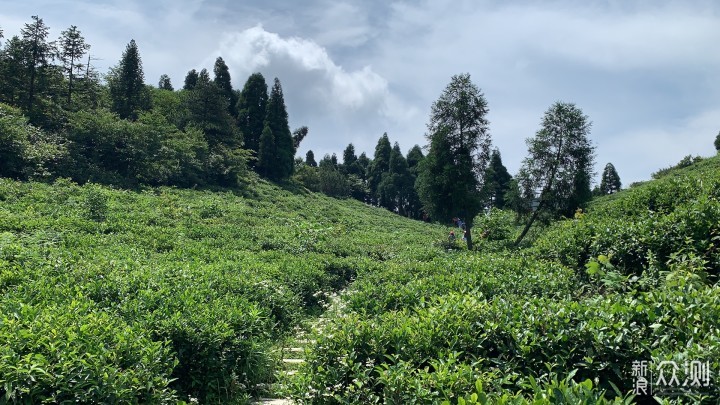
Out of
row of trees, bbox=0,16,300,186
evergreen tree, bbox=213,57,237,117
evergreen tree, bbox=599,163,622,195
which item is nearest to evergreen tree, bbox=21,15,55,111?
row of trees, bbox=0,16,300,186

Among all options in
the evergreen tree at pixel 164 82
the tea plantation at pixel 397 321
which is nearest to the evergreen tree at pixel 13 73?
the tea plantation at pixel 397 321

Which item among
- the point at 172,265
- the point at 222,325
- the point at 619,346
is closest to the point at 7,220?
the point at 172,265

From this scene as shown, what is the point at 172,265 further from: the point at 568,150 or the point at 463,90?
the point at 568,150

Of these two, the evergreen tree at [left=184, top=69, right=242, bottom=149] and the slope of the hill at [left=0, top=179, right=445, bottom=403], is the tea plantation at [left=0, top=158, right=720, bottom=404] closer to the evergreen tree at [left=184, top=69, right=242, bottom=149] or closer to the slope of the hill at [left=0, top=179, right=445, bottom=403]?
the slope of the hill at [left=0, top=179, right=445, bottom=403]

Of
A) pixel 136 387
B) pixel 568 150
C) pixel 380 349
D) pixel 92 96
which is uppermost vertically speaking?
pixel 92 96

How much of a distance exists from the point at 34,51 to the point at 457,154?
2588 centimetres

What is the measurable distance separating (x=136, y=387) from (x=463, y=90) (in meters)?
19.6

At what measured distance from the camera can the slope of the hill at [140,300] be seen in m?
3.27

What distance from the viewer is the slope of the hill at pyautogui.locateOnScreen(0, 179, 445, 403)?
3266 millimetres

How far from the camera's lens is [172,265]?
7.77 m

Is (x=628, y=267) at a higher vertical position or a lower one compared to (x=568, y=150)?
lower

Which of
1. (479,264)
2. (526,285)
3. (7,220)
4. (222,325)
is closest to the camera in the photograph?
(222,325)

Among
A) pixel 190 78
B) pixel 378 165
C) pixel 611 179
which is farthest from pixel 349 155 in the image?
pixel 611 179

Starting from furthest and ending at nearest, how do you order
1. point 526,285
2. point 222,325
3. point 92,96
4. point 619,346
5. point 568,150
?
point 92,96, point 568,150, point 526,285, point 222,325, point 619,346
